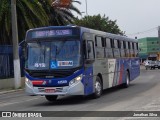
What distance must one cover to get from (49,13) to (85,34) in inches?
961

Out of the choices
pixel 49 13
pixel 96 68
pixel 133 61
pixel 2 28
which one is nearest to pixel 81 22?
pixel 49 13

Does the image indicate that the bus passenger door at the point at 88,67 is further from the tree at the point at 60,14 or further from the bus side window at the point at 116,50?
the tree at the point at 60,14

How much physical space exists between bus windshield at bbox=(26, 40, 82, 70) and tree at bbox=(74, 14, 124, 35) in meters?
52.7

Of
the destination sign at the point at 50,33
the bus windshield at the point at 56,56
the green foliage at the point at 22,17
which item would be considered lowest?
the bus windshield at the point at 56,56

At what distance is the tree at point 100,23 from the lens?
70875mm

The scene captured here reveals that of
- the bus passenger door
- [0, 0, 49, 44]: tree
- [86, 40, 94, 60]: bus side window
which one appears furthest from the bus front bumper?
[0, 0, 49, 44]: tree

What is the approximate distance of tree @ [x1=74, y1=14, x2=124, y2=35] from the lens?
70875mm

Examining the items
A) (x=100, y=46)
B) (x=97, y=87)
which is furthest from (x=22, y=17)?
(x=97, y=87)

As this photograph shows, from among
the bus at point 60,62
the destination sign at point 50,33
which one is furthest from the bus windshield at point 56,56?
the destination sign at point 50,33

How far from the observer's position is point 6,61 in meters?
33.3

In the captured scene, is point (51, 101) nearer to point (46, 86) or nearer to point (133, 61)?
point (46, 86)

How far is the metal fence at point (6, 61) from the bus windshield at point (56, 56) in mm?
15449

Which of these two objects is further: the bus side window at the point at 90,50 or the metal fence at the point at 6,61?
the metal fence at the point at 6,61

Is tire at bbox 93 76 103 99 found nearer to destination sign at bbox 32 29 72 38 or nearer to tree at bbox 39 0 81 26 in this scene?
destination sign at bbox 32 29 72 38
